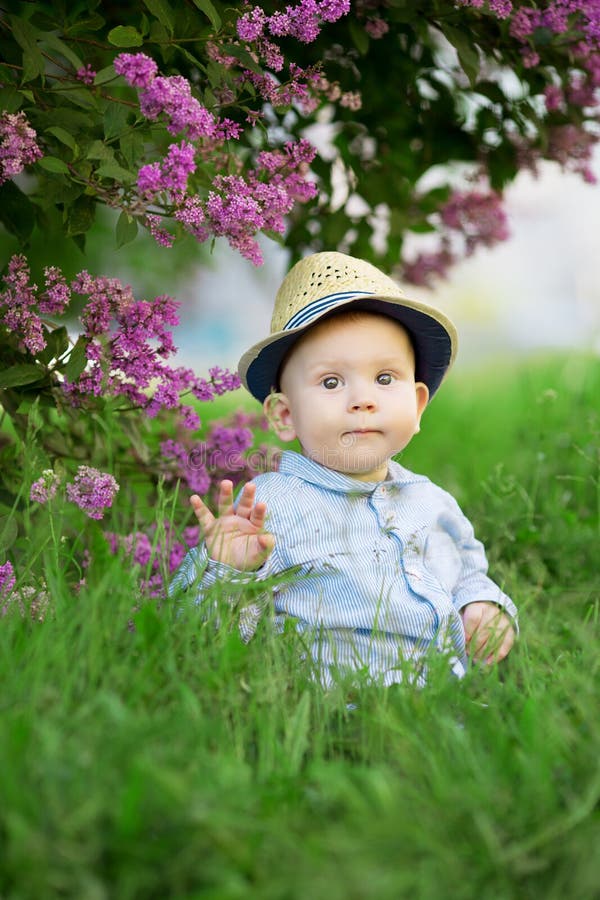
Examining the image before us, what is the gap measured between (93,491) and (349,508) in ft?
2.22

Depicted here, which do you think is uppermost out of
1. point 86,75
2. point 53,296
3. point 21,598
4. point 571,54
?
point 571,54

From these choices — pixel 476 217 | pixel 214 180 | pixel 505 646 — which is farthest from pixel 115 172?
pixel 476 217

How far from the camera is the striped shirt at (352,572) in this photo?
245 centimetres

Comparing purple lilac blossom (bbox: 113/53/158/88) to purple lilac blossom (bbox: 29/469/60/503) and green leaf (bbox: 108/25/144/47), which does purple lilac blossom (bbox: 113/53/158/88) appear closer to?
green leaf (bbox: 108/25/144/47)

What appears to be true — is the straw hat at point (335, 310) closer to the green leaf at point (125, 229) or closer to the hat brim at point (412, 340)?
the hat brim at point (412, 340)

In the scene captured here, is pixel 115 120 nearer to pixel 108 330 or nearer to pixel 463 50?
pixel 108 330

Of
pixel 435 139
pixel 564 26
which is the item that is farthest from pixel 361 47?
pixel 435 139

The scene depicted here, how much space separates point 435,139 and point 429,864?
308 cm

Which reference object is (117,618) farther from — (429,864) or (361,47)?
(361,47)

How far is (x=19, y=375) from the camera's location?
2.54 m

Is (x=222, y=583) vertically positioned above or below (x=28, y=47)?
below

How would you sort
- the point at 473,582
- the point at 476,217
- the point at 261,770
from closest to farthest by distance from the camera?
the point at 261,770, the point at 473,582, the point at 476,217

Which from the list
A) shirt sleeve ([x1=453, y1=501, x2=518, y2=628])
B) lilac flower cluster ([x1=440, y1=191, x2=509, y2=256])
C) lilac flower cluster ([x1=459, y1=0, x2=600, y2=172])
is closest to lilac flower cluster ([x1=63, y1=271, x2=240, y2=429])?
shirt sleeve ([x1=453, y1=501, x2=518, y2=628])

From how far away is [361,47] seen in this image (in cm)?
296
